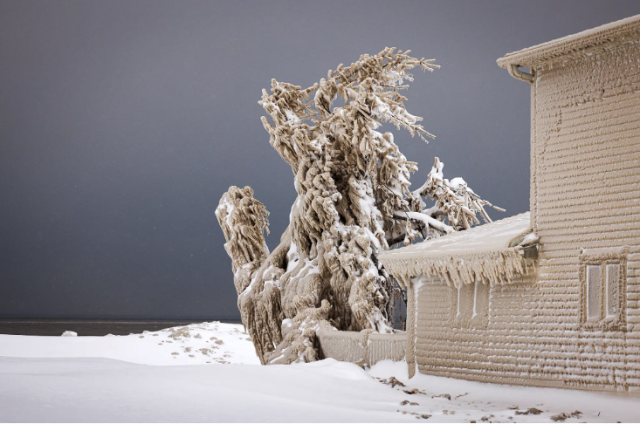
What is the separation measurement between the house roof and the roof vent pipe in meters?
0.06

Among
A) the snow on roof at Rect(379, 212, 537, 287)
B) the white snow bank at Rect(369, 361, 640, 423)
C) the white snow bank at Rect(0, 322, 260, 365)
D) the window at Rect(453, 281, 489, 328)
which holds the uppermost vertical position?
the snow on roof at Rect(379, 212, 537, 287)

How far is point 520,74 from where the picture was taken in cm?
782

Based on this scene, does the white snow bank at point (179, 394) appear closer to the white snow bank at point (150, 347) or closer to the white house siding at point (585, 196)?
the white house siding at point (585, 196)

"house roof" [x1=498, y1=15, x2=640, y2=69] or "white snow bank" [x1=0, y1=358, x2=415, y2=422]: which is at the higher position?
"house roof" [x1=498, y1=15, x2=640, y2=69]

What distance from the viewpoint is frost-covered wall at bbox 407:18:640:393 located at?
22.2 ft

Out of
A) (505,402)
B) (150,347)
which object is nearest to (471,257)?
(505,402)

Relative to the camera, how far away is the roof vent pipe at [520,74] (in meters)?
Answer: 7.77

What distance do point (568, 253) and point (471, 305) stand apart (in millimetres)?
1634

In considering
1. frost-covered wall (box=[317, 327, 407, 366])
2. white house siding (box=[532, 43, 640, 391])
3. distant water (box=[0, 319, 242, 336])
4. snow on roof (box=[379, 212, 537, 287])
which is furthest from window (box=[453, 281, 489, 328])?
distant water (box=[0, 319, 242, 336])

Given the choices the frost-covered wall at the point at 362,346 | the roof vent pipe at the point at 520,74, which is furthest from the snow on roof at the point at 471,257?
the roof vent pipe at the point at 520,74

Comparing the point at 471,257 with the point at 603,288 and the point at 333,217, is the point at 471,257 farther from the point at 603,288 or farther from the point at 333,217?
the point at 333,217

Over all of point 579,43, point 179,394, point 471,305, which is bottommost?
point 179,394

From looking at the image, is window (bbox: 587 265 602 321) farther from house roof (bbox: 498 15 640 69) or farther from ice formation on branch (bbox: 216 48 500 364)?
ice formation on branch (bbox: 216 48 500 364)

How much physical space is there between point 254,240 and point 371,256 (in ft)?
11.7
